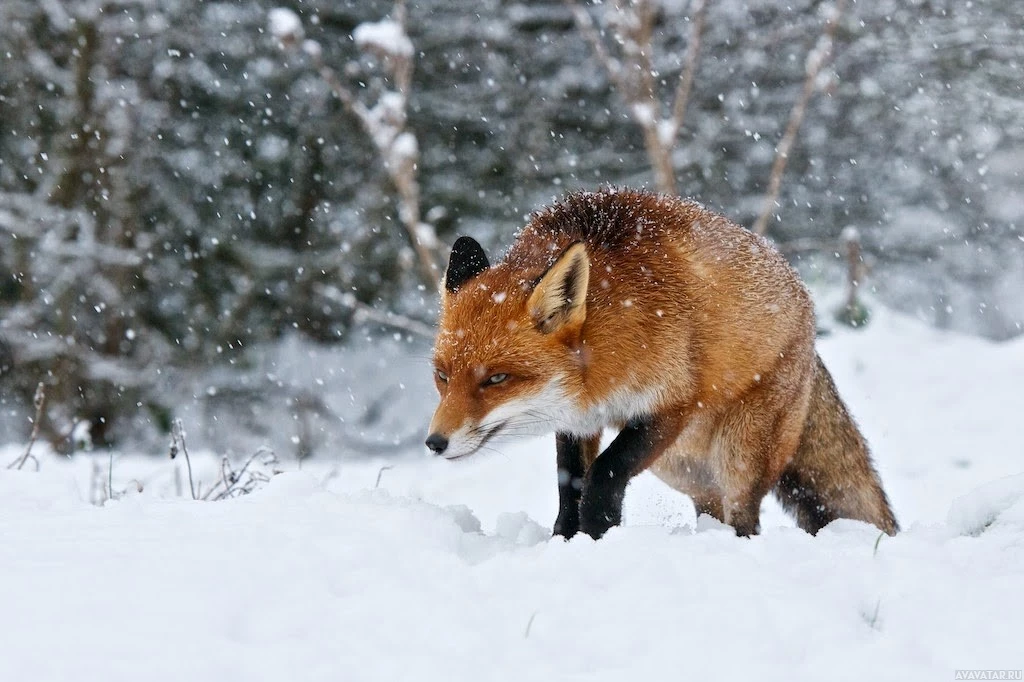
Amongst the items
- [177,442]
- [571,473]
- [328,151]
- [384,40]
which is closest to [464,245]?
[571,473]

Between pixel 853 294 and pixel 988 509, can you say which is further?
pixel 853 294

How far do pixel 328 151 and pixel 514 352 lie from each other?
9.26 meters

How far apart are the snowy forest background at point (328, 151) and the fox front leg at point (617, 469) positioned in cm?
818

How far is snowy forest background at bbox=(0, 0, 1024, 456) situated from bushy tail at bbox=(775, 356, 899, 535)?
719 cm

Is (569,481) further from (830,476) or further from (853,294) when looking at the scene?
(853,294)

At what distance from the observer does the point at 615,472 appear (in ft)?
11.9

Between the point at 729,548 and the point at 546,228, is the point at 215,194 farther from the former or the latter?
the point at 729,548

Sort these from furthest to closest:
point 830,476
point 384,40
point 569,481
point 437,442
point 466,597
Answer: point 384,40 < point 830,476 < point 569,481 < point 437,442 < point 466,597

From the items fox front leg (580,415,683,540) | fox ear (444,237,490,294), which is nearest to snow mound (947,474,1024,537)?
fox front leg (580,415,683,540)

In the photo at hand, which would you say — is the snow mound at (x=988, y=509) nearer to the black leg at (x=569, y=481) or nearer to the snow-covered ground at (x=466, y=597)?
the snow-covered ground at (x=466, y=597)

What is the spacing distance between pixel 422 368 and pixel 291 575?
1136 centimetres

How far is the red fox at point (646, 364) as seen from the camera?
3.59 meters

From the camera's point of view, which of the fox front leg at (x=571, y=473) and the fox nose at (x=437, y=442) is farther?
the fox front leg at (x=571, y=473)

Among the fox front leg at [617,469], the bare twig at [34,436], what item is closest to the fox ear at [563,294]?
the fox front leg at [617,469]
